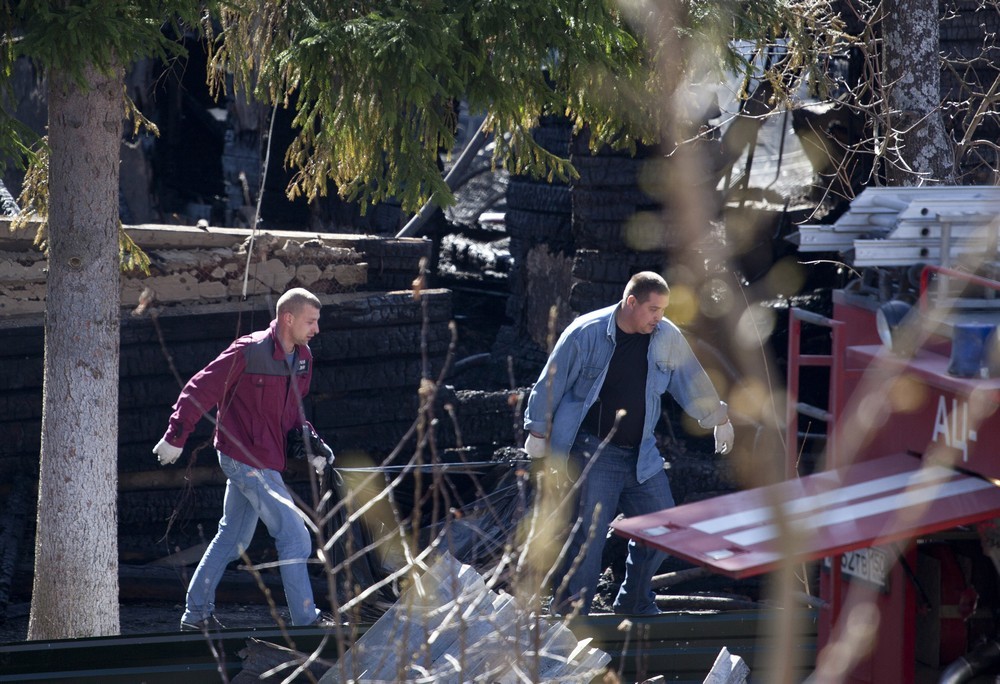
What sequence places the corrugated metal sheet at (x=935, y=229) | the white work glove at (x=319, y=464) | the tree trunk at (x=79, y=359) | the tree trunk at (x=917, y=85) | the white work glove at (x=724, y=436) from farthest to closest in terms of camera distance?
the tree trunk at (x=917, y=85) < the white work glove at (x=724, y=436) < the white work glove at (x=319, y=464) < the tree trunk at (x=79, y=359) < the corrugated metal sheet at (x=935, y=229)

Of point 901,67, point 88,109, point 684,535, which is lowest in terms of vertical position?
point 684,535

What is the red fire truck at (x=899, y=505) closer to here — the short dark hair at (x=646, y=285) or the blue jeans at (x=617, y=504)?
the short dark hair at (x=646, y=285)

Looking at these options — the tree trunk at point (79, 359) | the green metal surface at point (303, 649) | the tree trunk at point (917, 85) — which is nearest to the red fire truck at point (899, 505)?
the green metal surface at point (303, 649)

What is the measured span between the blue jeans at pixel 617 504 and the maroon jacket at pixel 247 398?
5.06 feet

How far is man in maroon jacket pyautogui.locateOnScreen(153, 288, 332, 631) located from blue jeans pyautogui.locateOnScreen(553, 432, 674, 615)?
4.60 ft

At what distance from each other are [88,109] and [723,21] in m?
3.28

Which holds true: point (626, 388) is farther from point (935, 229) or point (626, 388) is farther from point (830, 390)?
point (935, 229)

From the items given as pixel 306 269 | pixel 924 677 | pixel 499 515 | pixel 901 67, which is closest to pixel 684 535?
pixel 924 677

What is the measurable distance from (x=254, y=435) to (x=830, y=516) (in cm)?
337

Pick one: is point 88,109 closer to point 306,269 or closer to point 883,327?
point 306,269

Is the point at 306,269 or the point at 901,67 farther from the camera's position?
the point at 306,269

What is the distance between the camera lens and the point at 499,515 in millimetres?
7016

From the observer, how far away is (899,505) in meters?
4.26

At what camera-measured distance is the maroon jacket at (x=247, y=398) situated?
21.2ft
